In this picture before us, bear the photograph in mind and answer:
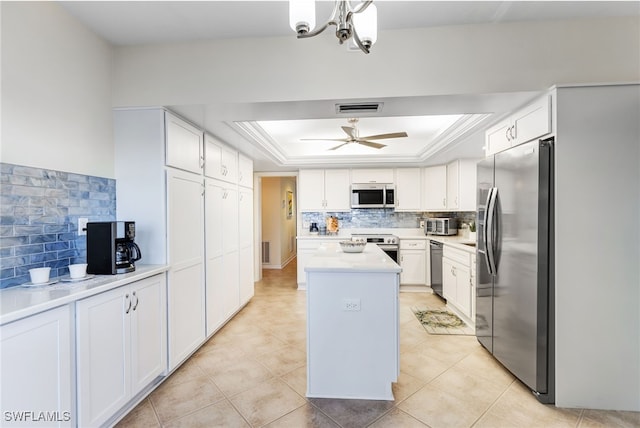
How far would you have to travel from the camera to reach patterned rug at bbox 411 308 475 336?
3.21 metres

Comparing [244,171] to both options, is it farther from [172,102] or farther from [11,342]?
[11,342]

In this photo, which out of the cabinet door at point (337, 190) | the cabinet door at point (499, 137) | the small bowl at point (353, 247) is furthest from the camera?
the cabinet door at point (337, 190)

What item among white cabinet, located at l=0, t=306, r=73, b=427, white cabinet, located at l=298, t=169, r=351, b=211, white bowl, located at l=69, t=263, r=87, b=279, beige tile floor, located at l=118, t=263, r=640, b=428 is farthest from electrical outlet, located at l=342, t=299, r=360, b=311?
white cabinet, located at l=298, t=169, r=351, b=211

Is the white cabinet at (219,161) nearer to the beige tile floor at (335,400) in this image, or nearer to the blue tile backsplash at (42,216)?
the blue tile backsplash at (42,216)

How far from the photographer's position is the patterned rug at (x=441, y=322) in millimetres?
3205

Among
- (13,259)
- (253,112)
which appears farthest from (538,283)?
(13,259)

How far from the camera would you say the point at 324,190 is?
523 cm

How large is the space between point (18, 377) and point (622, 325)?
3286mm

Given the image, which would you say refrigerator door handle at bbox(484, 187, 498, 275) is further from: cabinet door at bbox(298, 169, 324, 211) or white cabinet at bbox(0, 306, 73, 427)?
cabinet door at bbox(298, 169, 324, 211)

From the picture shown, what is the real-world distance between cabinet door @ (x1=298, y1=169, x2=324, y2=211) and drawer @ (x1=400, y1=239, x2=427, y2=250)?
1.52 metres

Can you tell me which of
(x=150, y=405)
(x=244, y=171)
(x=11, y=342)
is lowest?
(x=150, y=405)

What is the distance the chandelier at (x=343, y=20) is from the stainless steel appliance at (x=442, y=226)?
12.9 feet

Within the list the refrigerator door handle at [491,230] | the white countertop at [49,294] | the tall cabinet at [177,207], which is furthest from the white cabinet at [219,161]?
the refrigerator door handle at [491,230]

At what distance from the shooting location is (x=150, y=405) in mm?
1978
